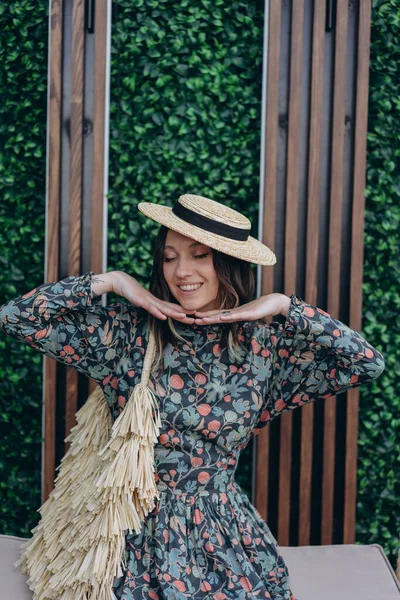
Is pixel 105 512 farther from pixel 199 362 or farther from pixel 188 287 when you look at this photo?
pixel 188 287

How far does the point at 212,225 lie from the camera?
2.20 m

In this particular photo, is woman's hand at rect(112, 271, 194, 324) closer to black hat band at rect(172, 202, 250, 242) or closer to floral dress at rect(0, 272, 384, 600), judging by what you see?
floral dress at rect(0, 272, 384, 600)

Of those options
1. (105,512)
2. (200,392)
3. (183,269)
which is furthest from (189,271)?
(105,512)

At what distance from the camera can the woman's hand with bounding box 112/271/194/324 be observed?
2232 millimetres

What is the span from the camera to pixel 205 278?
2.25 m

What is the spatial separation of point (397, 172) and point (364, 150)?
0.29 m

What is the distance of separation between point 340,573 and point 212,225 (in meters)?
1.32

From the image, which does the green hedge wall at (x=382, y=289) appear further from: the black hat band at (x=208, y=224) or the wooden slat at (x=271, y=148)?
the black hat band at (x=208, y=224)

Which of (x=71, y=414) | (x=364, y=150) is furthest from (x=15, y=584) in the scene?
(x=364, y=150)

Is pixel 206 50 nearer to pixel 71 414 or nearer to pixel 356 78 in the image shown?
pixel 356 78

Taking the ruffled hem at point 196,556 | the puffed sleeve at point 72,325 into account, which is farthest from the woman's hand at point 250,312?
the ruffled hem at point 196,556

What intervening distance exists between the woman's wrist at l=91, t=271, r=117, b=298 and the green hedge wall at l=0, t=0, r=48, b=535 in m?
0.91

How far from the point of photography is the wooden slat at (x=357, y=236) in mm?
2965

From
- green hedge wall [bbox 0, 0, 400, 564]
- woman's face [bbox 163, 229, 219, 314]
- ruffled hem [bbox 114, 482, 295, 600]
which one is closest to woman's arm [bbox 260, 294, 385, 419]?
woman's face [bbox 163, 229, 219, 314]
